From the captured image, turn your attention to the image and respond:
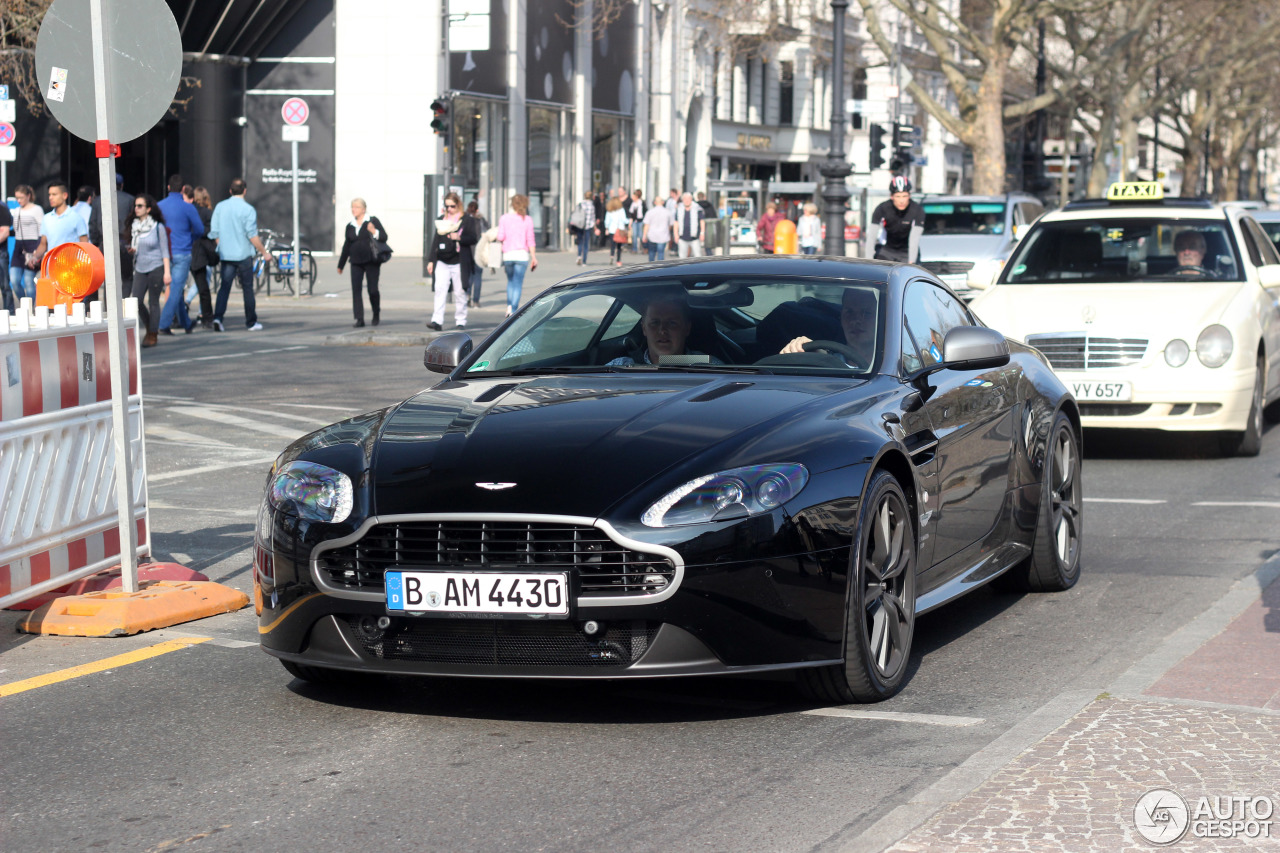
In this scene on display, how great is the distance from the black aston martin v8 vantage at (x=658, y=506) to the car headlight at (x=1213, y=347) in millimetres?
5964

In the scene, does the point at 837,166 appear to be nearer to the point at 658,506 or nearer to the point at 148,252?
the point at 148,252

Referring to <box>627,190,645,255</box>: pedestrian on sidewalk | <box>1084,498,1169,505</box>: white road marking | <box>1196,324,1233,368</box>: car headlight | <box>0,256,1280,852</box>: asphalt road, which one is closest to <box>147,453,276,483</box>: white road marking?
<box>0,256,1280,852</box>: asphalt road

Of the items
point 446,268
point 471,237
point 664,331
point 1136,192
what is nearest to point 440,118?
point 471,237

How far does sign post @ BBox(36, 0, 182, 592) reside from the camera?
6.88 meters

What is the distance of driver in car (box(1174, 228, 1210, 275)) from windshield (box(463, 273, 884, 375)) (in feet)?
23.3

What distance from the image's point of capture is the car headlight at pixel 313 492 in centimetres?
524

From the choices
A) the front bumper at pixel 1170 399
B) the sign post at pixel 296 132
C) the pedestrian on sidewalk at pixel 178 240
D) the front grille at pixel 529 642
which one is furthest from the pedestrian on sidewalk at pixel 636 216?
the front grille at pixel 529 642

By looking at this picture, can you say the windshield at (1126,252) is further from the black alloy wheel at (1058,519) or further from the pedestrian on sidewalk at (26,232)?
the pedestrian on sidewalk at (26,232)

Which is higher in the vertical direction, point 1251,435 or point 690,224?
point 690,224

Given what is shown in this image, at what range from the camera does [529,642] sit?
5.03 metres

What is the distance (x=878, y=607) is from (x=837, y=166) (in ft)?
77.3

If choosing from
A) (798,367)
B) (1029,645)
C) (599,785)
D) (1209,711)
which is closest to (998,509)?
(1029,645)

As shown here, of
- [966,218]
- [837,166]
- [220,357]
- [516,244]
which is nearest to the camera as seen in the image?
[220,357]

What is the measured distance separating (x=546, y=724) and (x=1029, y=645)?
210 cm
